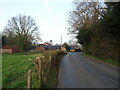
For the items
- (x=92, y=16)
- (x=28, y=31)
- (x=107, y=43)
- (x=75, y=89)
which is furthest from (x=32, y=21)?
(x=75, y=89)

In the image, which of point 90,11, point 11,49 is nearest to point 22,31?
point 11,49

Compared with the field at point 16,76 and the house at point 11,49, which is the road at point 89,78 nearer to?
the field at point 16,76

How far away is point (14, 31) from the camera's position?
42719 millimetres

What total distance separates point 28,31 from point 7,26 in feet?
23.8

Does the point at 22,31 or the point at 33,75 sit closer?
the point at 33,75

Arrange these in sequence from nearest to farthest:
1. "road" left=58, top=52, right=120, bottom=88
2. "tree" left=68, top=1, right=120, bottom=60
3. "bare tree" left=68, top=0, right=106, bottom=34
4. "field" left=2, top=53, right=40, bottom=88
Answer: "road" left=58, top=52, right=120, bottom=88 < "field" left=2, top=53, right=40, bottom=88 < "tree" left=68, top=1, right=120, bottom=60 < "bare tree" left=68, top=0, right=106, bottom=34

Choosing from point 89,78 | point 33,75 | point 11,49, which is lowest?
point 89,78

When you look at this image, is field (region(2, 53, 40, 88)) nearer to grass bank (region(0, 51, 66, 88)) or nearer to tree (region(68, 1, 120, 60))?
grass bank (region(0, 51, 66, 88))

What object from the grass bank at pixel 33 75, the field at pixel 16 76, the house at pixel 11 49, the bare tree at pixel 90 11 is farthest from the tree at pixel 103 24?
the house at pixel 11 49

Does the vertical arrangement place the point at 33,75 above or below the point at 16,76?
above

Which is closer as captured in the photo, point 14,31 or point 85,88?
point 85,88

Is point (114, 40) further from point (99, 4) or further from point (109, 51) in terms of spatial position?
point (99, 4)

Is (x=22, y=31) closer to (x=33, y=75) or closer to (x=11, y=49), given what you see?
(x=11, y=49)

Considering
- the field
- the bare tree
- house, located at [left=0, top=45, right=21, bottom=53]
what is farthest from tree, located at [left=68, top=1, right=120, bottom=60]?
A: house, located at [left=0, top=45, right=21, bottom=53]
